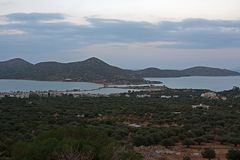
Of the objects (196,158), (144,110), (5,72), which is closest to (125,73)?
(5,72)

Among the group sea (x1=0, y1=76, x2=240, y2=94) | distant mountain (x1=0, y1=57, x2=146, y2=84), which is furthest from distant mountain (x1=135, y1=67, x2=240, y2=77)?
sea (x1=0, y1=76, x2=240, y2=94)

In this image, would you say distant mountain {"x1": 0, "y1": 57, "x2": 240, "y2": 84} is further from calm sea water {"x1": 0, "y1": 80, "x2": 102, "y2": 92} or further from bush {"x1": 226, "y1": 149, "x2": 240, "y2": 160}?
bush {"x1": 226, "y1": 149, "x2": 240, "y2": 160}

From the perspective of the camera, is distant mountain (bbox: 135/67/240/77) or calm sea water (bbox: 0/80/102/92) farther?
distant mountain (bbox: 135/67/240/77)

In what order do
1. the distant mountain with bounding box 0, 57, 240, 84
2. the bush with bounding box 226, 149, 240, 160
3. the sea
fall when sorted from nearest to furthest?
1. the bush with bounding box 226, 149, 240, 160
2. the sea
3. the distant mountain with bounding box 0, 57, 240, 84

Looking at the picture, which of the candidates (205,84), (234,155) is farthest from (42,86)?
(234,155)

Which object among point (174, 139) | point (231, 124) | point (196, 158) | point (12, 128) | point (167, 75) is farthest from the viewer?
point (167, 75)

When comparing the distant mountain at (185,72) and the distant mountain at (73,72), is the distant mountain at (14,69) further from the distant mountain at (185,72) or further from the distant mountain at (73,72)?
the distant mountain at (185,72)

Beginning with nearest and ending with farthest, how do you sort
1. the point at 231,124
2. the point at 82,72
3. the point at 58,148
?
the point at 58,148 → the point at 231,124 → the point at 82,72

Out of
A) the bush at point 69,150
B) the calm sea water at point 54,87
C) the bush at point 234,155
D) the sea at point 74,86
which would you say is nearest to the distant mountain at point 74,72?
the sea at point 74,86

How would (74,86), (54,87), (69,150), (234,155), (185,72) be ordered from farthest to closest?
(185,72) < (74,86) < (54,87) < (234,155) < (69,150)

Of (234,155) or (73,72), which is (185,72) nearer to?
(73,72)

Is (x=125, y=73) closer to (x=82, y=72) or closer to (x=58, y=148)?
(x=82, y=72)

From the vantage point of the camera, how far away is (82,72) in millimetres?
142500

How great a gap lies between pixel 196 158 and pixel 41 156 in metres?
8.61
